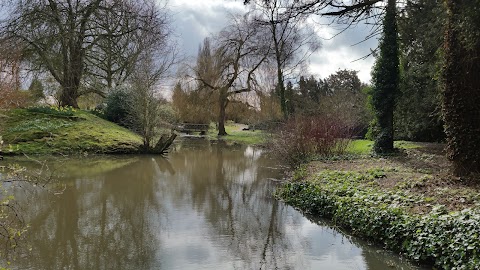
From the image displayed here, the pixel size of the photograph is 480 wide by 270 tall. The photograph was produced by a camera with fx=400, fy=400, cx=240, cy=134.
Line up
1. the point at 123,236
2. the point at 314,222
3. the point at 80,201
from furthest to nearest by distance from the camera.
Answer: the point at 80,201 < the point at 314,222 < the point at 123,236

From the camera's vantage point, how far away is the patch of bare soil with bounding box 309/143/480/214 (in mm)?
6214

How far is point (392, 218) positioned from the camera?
595cm

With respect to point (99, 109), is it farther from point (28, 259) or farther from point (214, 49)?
point (28, 259)

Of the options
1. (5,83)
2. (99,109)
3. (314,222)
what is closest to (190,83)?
(99,109)

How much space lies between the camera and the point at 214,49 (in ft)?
109

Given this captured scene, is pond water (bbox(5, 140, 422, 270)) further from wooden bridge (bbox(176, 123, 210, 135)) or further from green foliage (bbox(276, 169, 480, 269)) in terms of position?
wooden bridge (bbox(176, 123, 210, 135))

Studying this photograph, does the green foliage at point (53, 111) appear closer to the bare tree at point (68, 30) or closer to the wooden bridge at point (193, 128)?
the bare tree at point (68, 30)

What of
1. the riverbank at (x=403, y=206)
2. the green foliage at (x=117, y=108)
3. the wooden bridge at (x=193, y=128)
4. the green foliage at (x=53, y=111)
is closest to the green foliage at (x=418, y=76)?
the riverbank at (x=403, y=206)

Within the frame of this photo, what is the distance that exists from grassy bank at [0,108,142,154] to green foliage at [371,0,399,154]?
10460 millimetres

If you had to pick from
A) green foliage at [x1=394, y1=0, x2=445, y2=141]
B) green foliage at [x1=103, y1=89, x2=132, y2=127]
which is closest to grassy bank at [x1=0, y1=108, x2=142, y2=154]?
green foliage at [x1=103, y1=89, x2=132, y2=127]

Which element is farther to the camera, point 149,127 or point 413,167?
point 149,127

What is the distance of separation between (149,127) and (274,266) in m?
13.4

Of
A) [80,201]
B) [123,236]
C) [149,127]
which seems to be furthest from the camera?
[149,127]

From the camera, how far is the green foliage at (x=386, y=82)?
15.1 m
